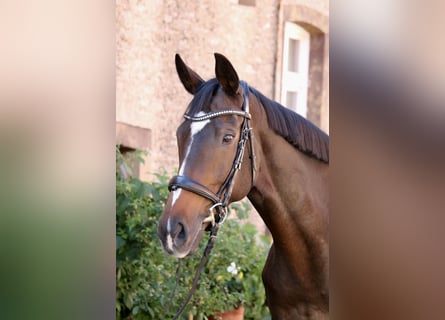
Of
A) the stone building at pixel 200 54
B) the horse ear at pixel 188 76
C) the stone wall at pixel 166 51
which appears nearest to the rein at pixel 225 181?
the horse ear at pixel 188 76

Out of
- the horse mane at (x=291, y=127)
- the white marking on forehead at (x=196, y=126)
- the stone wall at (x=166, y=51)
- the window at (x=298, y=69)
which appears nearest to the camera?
the white marking on forehead at (x=196, y=126)

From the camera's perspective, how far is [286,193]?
346cm

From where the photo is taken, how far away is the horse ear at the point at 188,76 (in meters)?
3.59

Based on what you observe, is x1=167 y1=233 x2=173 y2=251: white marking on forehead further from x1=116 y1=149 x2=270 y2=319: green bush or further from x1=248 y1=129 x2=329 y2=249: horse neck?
→ x1=116 y1=149 x2=270 y2=319: green bush

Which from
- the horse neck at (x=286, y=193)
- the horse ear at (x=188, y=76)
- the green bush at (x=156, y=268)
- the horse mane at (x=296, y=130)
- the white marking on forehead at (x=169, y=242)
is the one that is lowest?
the green bush at (x=156, y=268)

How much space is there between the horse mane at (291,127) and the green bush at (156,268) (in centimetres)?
157

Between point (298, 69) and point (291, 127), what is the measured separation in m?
5.71

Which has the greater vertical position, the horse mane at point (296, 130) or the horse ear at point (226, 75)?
the horse ear at point (226, 75)

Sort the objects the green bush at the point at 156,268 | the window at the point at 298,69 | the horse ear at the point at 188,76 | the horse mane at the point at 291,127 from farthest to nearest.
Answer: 1. the window at the point at 298,69
2. the green bush at the point at 156,268
3. the horse ear at the point at 188,76
4. the horse mane at the point at 291,127

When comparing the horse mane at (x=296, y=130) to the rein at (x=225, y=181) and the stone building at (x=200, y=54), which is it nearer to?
the rein at (x=225, y=181)
